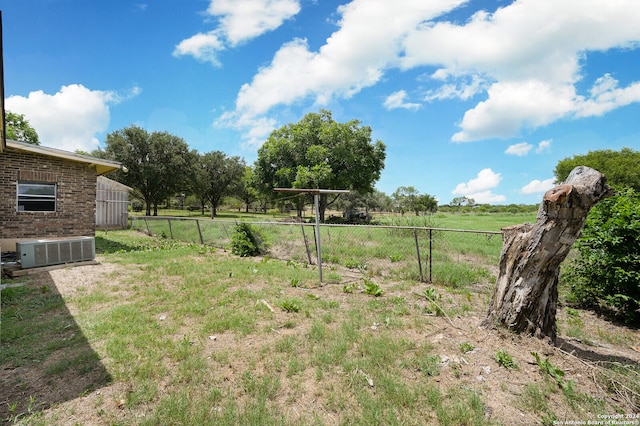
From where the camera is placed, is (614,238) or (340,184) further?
(340,184)

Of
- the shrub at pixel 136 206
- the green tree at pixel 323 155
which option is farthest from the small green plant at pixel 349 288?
the shrub at pixel 136 206

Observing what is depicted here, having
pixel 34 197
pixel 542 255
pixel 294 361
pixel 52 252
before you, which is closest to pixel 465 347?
pixel 542 255

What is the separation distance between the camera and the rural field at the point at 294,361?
2.54 meters

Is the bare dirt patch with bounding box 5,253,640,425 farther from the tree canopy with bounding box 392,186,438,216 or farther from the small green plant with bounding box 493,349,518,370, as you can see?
the tree canopy with bounding box 392,186,438,216

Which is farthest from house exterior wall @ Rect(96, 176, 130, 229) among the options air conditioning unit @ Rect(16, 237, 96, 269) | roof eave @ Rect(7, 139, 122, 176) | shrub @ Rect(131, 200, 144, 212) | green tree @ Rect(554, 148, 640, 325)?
shrub @ Rect(131, 200, 144, 212)

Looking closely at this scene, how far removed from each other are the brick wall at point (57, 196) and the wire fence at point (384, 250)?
4.10 metres

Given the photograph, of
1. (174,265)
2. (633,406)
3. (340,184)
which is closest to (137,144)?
(340,184)

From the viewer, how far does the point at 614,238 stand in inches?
182

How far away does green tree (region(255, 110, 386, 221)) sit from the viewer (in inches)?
993

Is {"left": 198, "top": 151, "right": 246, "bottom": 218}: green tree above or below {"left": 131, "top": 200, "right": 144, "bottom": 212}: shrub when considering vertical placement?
above

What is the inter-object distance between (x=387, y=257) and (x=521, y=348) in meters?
4.77

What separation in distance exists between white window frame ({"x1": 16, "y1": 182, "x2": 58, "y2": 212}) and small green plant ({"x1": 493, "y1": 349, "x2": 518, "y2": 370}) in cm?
1362

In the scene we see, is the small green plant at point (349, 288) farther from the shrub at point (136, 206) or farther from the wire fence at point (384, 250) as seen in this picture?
the shrub at point (136, 206)

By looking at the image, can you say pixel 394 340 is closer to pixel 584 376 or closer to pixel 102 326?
pixel 584 376
